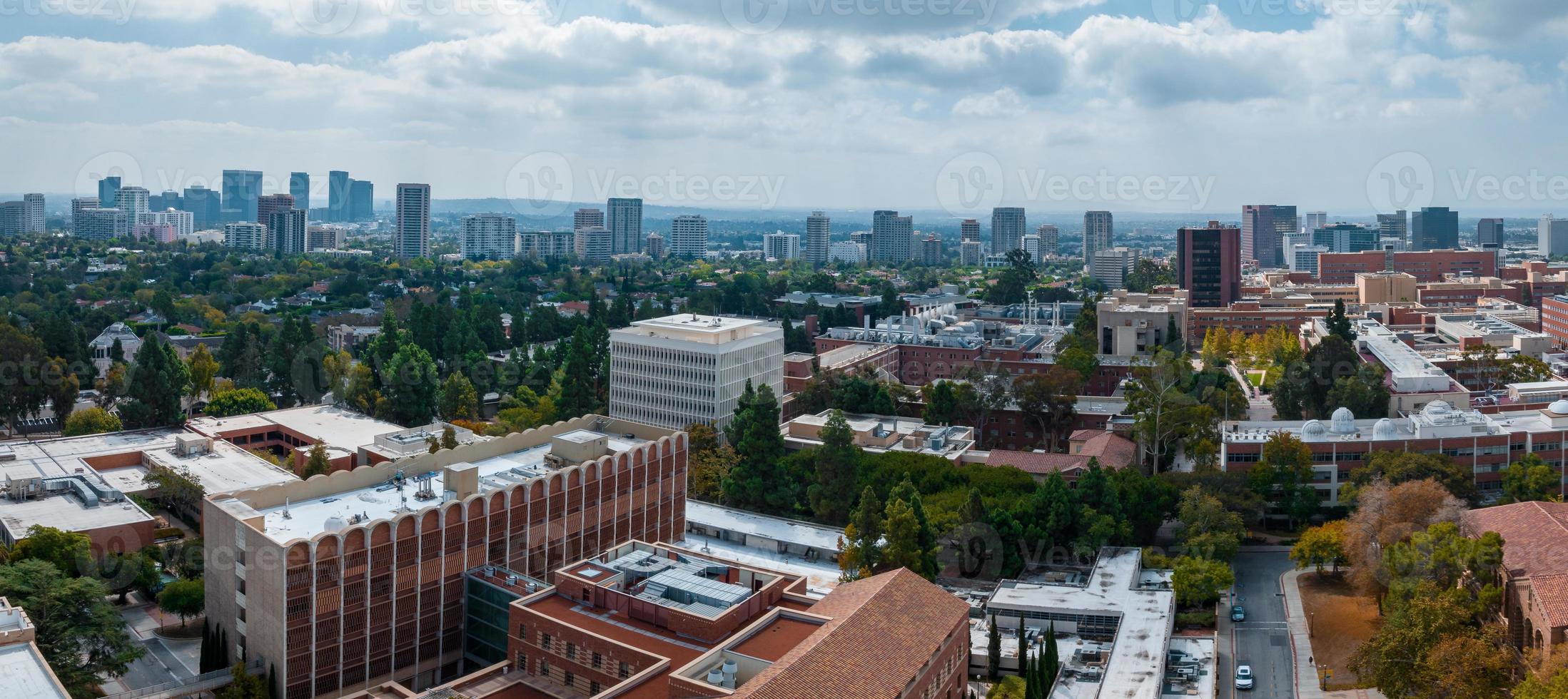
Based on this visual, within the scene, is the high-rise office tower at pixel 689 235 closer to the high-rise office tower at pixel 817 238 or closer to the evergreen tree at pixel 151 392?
the high-rise office tower at pixel 817 238

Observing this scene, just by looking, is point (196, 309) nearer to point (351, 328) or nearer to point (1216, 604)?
point (351, 328)

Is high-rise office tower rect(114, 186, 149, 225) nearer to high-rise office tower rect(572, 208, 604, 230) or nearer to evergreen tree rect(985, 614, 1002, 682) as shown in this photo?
high-rise office tower rect(572, 208, 604, 230)

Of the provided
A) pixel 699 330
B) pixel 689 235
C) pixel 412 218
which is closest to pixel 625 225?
pixel 689 235

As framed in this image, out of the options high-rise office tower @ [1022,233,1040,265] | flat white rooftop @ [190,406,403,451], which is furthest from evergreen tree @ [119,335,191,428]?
high-rise office tower @ [1022,233,1040,265]

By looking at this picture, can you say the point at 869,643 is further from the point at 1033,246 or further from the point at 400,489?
the point at 1033,246

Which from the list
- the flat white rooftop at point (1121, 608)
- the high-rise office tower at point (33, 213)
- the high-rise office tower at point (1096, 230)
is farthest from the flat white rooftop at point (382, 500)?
the high-rise office tower at point (1096, 230)

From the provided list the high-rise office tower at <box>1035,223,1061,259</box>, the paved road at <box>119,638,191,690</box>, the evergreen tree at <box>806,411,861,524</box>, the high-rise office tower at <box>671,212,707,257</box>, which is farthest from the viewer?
the high-rise office tower at <box>671,212,707,257</box>

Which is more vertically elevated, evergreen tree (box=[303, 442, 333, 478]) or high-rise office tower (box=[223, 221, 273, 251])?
high-rise office tower (box=[223, 221, 273, 251])
